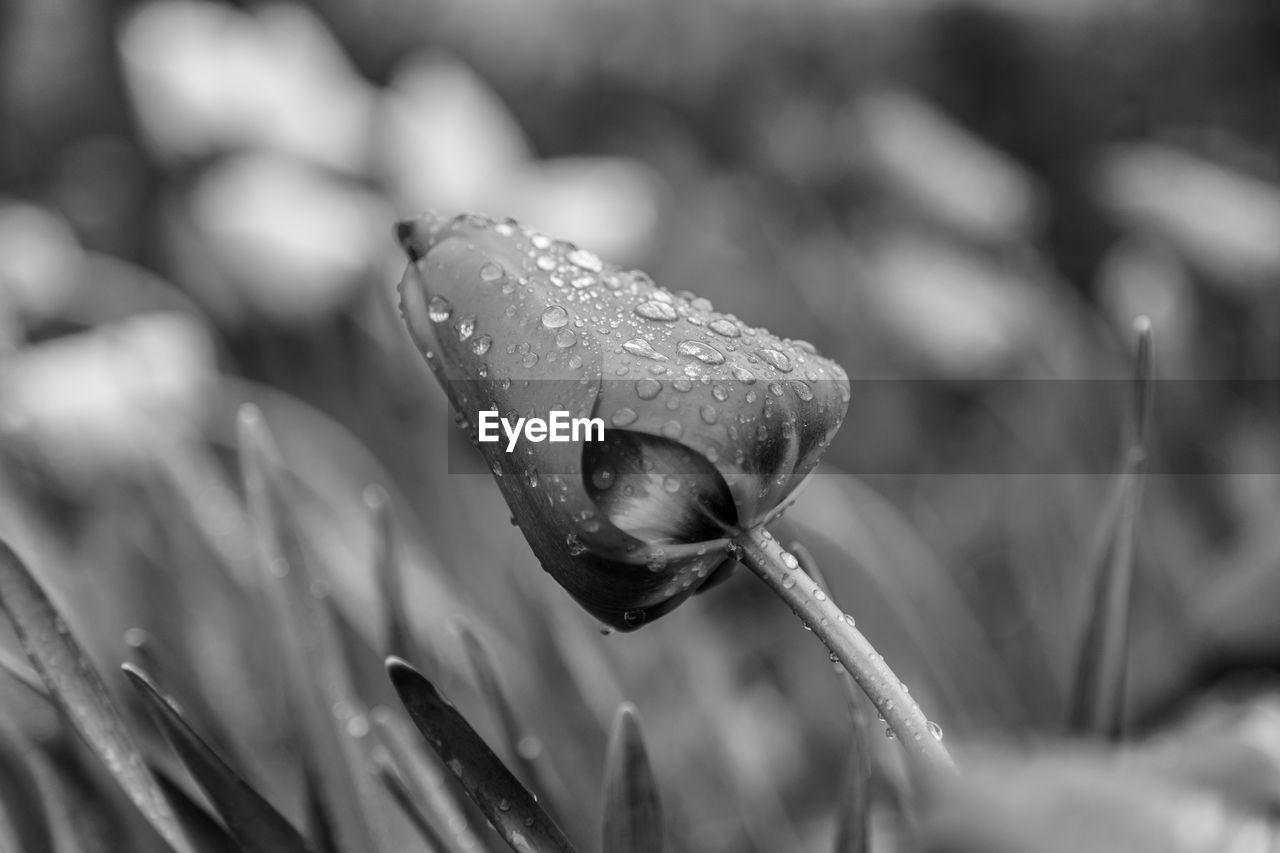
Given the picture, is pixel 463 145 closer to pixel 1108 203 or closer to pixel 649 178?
pixel 649 178

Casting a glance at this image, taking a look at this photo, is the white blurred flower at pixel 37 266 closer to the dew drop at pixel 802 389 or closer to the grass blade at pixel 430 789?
the grass blade at pixel 430 789

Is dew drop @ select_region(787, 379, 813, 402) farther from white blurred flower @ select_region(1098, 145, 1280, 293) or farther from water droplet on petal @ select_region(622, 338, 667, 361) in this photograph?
white blurred flower @ select_region(1098, 145, 1280, 293)

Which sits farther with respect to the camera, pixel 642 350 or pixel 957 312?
pixel 957 312

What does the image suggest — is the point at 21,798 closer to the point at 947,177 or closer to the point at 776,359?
the point at 776,359

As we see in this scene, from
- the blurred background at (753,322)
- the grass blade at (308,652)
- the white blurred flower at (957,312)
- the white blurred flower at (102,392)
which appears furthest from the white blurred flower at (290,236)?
the grass blade at (308,652)

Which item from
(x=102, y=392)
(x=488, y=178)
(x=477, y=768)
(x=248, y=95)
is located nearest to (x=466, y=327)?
(x=477, y=768)

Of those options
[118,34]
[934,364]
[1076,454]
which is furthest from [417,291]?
[118,34]
